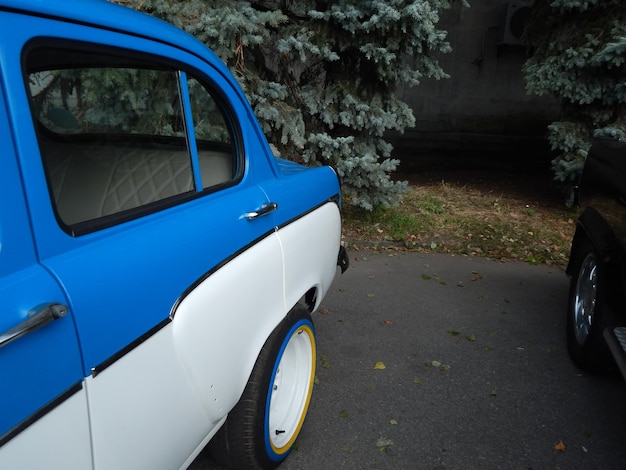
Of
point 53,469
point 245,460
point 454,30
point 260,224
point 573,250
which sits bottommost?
point 245,460

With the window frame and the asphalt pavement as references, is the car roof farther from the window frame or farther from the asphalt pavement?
the asphalt pavement

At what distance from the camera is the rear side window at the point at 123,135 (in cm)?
141

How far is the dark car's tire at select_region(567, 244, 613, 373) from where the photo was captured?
9.18 feet

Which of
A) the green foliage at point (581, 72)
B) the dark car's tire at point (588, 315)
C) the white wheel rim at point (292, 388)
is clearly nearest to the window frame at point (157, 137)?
the white wheel rim at point (292, 388)

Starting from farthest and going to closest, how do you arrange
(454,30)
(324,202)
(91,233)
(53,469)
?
(454,30) → (324,202) → (91,233) → (53,469)

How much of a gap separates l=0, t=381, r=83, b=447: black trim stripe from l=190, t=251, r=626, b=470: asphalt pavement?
1.44 meters

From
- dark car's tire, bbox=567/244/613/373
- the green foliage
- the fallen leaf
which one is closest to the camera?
the fallen leaf

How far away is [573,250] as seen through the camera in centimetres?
356

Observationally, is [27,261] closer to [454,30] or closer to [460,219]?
[460,219]

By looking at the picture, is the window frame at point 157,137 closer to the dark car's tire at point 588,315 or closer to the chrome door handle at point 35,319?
the chrome door handle at point 35,319

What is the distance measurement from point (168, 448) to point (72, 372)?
470 mm

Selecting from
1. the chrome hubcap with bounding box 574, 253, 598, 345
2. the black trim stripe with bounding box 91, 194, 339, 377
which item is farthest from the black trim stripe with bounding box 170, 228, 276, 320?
the chrome hubcap with bounding box 574, 253, 598, 345

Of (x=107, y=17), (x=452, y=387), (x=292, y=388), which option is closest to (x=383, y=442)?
(x=292, y=388)

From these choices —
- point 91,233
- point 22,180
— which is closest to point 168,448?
point 91,233
